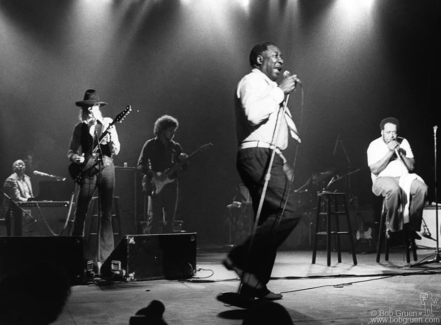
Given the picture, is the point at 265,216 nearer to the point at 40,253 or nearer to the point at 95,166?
the point at 40,253

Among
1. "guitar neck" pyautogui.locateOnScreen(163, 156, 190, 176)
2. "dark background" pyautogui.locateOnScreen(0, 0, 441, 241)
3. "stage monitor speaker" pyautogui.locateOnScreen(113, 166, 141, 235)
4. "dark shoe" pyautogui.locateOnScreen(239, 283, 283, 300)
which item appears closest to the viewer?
"dark shoe" pyautogui.locateOnScreen(239, 283, 283, 300)

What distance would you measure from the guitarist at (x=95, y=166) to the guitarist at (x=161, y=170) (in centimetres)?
179

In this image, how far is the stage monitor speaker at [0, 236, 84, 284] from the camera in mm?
4668

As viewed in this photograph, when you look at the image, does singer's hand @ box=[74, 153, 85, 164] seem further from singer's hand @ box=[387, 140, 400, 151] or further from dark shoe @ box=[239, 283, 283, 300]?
singer's hand @ box=[387, 140, 400, 151]

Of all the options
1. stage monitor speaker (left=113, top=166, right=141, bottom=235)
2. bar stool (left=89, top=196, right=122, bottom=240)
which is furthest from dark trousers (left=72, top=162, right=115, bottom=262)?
stage monitor speaker (left=113, top=166, right=141, bottom=235)

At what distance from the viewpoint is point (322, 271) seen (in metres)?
5.59

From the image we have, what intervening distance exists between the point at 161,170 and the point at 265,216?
415cm

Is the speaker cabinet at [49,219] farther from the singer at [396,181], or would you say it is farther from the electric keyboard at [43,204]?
the singer at [396,181]

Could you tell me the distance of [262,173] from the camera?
371cm

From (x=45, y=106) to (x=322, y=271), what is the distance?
822cm

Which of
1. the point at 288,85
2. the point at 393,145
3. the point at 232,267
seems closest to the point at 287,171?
the point at 288,85

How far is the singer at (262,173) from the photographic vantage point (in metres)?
3.57

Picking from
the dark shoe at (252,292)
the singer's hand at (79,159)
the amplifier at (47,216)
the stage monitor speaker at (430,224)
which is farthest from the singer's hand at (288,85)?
the stage monitor speaker at (430,224)

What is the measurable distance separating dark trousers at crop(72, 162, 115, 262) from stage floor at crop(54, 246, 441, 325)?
2.58 ft
